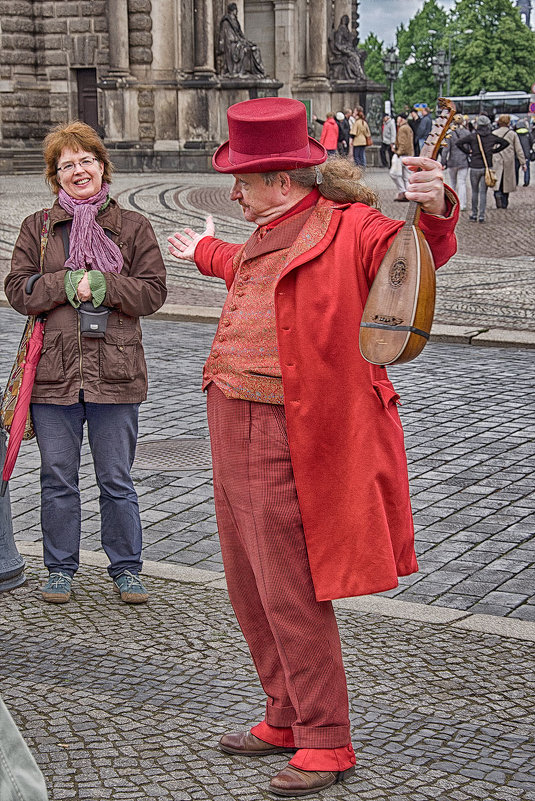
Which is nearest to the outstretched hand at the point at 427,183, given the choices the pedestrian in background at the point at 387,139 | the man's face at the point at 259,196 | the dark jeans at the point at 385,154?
the man's face at the point at 259,196

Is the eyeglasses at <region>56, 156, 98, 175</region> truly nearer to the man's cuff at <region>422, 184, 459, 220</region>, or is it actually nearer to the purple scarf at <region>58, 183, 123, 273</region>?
the purple scarf at <region>58, 183, 123, 273</region>

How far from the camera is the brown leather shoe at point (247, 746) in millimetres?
3971

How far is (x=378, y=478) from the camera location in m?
3.64

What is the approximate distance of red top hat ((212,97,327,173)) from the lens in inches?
145

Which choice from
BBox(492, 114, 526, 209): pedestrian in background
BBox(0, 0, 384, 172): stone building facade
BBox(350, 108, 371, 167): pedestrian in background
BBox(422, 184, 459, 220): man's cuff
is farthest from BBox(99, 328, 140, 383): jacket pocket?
BBox(350, 108, 371, 167): pedestrian in background

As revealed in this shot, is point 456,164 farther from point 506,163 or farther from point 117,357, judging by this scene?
point 117,357

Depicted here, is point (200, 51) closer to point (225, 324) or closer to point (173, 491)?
point (173, 491)

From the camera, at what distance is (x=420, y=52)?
10431 cm

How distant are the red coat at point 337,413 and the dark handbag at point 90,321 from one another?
5.98 feet

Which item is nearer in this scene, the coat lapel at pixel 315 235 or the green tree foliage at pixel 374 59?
the coat lapel at pixel 315 235

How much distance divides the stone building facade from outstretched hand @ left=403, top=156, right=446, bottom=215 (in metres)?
31.2

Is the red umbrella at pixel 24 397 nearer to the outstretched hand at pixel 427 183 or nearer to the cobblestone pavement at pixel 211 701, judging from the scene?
the cobblestone pavement at pixel 211 701

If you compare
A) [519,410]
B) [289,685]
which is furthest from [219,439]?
[519,410]

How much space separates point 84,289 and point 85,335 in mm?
200
